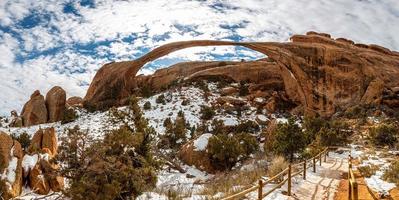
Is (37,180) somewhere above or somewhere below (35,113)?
below

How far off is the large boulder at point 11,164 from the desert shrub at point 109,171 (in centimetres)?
322

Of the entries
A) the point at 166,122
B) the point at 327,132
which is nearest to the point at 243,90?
the point at 166,122

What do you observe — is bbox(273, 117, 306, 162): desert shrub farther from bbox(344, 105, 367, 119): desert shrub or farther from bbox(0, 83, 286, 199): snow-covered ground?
bbox(344, 105, 367, 119): desert shrub

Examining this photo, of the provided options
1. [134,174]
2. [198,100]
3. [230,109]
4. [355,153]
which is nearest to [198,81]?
[198,100]

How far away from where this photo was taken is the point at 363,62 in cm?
3781

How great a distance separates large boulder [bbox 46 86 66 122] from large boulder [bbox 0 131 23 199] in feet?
81.0

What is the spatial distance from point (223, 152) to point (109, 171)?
40.9 feet

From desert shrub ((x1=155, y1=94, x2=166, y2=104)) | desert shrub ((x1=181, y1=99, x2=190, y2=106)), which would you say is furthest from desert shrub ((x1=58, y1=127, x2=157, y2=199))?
desert shrub ((x1=155, y1=94, x2=166, y2=104))

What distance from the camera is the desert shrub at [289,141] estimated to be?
1859 cm

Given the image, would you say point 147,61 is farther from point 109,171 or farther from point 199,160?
point 109,171

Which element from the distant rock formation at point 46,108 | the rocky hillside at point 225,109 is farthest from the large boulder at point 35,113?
the rocky hillside at point 225,109

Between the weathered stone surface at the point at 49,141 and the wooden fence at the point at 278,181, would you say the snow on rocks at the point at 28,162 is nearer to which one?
the weathered stone surface at the point at 49,141

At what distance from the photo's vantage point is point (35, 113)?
40.9 m

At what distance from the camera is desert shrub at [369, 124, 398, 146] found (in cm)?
2508
